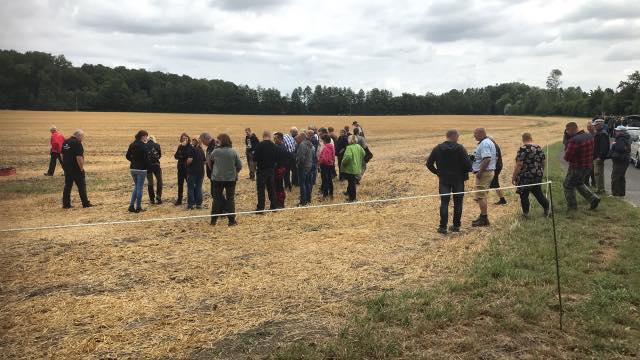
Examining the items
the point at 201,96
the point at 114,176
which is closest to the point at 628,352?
the point at 114,176

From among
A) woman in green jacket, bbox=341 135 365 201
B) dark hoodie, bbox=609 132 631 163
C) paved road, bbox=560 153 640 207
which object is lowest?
paved road, bbox=560 153 640 207

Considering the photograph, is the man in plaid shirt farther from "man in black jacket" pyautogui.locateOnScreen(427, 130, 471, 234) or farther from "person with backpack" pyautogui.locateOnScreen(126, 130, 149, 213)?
"person with backpack" pyautogui.locateOnScreen(126, 130, 149, 213)

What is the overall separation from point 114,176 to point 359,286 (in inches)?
627

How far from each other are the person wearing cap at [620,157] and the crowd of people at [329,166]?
20mm

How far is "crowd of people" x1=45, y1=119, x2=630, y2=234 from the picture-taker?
366 inches

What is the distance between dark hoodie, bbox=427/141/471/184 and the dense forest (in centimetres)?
3776

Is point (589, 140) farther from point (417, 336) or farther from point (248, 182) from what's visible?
point (248, 182)

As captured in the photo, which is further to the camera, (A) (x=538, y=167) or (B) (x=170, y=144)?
(B) (x=170, y=144)

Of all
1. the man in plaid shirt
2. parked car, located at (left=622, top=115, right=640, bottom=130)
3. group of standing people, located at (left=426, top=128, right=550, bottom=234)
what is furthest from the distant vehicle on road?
group of standing people, located at (left=426, top=128, right=550, bottom=234)

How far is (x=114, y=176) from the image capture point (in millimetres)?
19766

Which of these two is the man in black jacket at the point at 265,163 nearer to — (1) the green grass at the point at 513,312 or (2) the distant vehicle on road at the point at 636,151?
(1) the green grass at the point at 513,312

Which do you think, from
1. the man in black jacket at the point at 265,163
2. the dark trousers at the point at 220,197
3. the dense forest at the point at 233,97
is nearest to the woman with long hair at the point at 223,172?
the dark trousers at the point at 220,197

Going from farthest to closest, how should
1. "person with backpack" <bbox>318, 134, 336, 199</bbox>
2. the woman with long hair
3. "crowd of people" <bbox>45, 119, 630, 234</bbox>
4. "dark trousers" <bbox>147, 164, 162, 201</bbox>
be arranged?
"person with backpack" <bbox>318, 134, 336, 199</bbox>, "dark trousers" <bbox>147, 164, 162, 201</bbox>, the woman with long hair, "crowd of people" <bbox>45, 119, 630, 234</bbox>

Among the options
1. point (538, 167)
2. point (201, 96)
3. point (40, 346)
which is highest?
point (201, 96)
